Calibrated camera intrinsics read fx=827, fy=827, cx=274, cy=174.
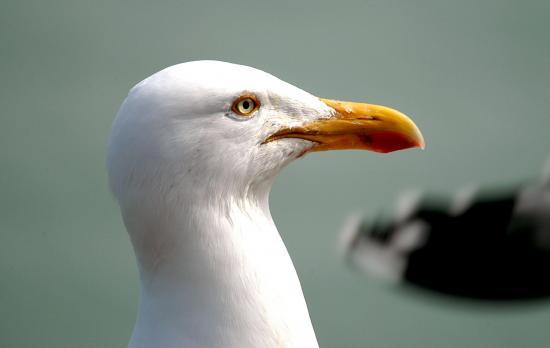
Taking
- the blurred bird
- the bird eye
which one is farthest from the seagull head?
the blurred bird

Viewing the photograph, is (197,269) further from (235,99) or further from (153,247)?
Result: (235,99)

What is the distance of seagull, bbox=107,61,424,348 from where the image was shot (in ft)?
2.41

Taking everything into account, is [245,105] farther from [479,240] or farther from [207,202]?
[479,240]

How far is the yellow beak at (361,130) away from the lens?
2.70 feet

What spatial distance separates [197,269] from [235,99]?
0.16 m

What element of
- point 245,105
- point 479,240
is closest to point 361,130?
point 245,105

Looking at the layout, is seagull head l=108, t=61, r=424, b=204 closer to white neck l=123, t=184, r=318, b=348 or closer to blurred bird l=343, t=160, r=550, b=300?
white neck l=123, t=184, r=318, b=348

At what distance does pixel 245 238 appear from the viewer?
77cm

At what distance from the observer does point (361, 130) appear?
0.83 m

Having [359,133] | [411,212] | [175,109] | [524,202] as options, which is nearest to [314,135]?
[359,133]

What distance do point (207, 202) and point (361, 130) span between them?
0.18 m

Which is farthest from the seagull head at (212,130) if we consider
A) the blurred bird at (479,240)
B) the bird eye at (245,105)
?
the blurred bird at (479,240)

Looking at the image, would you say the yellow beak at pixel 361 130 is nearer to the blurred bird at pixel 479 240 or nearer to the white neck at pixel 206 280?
the white neck at pixel 206 280

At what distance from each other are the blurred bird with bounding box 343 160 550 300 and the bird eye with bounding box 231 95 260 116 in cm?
82
